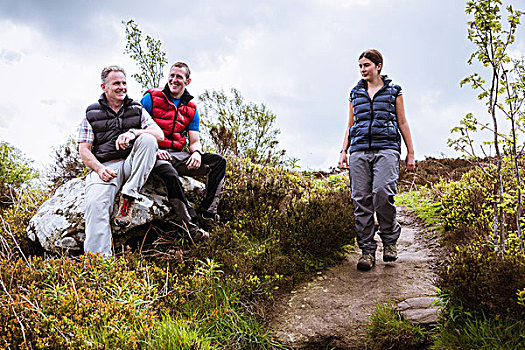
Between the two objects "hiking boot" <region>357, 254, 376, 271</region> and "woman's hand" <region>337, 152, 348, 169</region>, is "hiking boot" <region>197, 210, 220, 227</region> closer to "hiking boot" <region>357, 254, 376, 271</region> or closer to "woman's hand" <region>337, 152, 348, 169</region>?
"woman's hand" <region>337, 152, 348, 169</region>

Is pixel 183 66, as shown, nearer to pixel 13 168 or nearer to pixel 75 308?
pixel 75 308

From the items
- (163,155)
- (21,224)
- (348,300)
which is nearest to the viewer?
(348,300)

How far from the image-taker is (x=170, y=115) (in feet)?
17.3

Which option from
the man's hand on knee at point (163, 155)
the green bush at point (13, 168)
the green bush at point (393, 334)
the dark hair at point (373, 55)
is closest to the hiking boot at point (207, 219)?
the man's hand on knee at point (163, 155)

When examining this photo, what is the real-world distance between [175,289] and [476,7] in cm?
400

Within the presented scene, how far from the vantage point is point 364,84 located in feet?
15.8

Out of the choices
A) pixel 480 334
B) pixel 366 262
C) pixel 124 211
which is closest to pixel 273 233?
pixel 366 262

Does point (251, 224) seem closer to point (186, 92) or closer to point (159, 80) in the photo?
point (186, 92)

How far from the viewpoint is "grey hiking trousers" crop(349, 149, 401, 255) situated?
14.8 ft

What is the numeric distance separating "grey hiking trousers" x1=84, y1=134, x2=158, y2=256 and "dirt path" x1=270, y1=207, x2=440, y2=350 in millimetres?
2077

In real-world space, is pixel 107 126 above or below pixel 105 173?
above

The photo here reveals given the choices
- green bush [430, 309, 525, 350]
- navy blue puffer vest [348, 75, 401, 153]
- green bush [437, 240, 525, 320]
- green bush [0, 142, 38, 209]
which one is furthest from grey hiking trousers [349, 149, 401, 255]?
green bush [0, 142, 38, 209]

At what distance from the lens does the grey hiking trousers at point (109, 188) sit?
14.2ft

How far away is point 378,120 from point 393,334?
7.65ft
